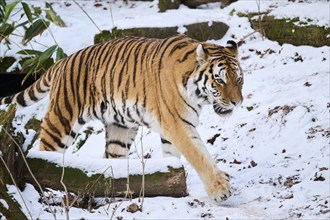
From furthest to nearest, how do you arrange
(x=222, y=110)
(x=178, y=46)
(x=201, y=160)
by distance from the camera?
(x=178, y=46), (x=222, y=110), (x=201, y=160)

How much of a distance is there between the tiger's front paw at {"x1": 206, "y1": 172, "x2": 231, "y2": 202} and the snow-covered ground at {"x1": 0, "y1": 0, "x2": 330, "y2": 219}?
0.19 ft

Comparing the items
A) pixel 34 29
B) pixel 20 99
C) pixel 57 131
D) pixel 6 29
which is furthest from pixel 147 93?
pixel 6 29

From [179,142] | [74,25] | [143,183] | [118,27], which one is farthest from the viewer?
[74,25]

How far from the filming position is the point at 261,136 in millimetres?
6750

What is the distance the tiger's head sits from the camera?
222 inches

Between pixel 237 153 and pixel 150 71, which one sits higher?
pixel 150 71

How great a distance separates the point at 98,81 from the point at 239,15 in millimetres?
4026

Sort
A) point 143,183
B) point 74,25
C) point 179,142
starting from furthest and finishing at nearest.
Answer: point 74,25 → point 179,142 → point 143,183

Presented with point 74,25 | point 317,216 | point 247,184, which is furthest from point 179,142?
point 74,25

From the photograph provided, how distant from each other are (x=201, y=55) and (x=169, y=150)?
101 cm

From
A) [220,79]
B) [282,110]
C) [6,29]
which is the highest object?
[6,29]

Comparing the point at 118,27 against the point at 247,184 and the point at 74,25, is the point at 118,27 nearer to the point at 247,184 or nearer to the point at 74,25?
the point at 74,25

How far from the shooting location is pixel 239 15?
32.8 feet

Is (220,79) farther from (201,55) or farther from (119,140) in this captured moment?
(119,140)
